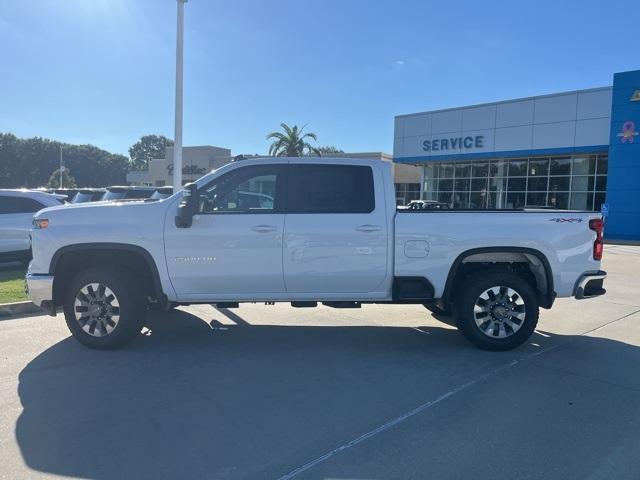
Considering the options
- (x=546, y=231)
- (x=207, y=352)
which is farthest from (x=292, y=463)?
(x=546, y=231)

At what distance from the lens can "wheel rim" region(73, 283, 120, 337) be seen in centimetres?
569

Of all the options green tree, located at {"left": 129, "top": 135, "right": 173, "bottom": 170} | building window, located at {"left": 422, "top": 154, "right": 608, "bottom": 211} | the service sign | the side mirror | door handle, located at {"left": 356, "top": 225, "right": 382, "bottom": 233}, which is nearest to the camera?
the side mirror

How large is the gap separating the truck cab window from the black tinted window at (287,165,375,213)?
210 millimetres

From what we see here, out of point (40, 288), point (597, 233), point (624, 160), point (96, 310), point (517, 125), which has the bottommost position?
point (96, 310)

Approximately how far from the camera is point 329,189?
5.95 metres

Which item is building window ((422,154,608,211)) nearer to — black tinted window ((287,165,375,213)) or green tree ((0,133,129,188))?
black tinted window ((287,165,375,213))

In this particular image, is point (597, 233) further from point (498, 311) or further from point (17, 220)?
point (17, 220)

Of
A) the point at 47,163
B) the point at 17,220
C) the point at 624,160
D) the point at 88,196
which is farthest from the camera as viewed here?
the point at 47,163

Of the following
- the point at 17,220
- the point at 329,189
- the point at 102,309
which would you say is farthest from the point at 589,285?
the point at 17,220

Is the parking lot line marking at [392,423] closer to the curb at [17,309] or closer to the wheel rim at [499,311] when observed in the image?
the wheel rim at [499,311]

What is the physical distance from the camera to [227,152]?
199 ft

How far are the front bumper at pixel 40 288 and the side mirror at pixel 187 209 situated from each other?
152 centimetres

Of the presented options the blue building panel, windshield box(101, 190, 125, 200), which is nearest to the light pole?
windshield box(101, 190, 125, 200)

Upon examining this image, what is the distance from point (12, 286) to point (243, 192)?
530 centimetres
